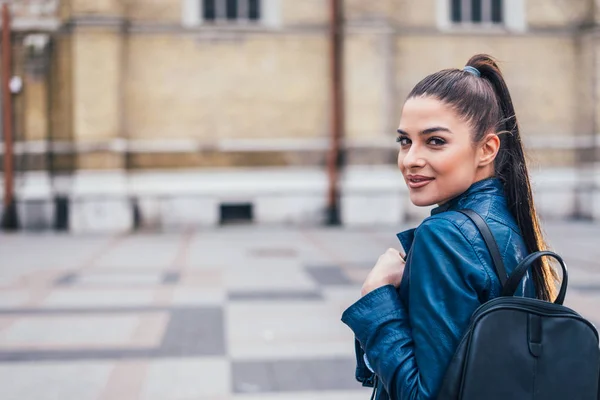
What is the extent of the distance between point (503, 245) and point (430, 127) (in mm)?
336

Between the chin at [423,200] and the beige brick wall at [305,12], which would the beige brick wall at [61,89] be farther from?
the chin at [423,200]

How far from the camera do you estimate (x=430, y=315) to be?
1.68 metres

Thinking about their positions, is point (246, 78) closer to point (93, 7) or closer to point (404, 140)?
point (93, 7)

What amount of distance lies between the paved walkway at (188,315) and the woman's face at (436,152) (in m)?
3.29

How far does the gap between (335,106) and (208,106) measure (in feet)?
8.71

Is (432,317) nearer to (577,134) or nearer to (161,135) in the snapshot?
(161,135)

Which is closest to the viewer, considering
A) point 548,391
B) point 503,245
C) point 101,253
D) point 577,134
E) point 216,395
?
point 548,391

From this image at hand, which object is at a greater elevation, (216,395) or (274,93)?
(274,93)

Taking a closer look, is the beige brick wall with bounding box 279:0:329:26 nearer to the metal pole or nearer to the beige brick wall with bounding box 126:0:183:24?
the beige brick wall with bounding box 126:0:183:24

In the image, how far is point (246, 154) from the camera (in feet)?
51.7

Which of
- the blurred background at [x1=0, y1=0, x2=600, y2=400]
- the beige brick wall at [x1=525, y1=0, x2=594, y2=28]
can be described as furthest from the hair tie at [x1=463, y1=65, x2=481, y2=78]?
the beige brick wall at [x1=525, y1=0, x2=594, y2=28]

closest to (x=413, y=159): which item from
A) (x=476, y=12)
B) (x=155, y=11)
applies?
(x=155, y=11)

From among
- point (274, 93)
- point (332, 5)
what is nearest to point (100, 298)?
point (274, 93)

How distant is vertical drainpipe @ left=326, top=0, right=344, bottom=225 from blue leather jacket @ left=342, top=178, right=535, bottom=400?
1377 cm
